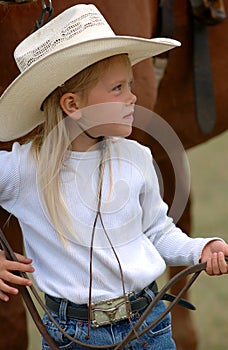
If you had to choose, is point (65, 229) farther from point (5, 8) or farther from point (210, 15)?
point (210, 15)

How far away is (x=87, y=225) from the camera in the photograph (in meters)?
1.97

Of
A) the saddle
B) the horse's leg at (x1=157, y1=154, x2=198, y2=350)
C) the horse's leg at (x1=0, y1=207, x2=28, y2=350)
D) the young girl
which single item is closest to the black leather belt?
the young girl

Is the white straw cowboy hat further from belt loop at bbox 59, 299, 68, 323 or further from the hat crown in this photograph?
belt loop at bbox 59, 299, 68, 323

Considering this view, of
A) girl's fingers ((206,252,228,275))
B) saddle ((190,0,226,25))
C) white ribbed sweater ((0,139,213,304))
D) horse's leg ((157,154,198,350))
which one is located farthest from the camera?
horse's leg ((157,154,198,350))

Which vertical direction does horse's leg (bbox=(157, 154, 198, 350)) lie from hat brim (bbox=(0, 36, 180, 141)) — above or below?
below

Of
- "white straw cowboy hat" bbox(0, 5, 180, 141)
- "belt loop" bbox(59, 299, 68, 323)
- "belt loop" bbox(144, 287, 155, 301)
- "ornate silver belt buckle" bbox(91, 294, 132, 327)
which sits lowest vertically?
"belt loop" bbox(144, 287, 155, 301)

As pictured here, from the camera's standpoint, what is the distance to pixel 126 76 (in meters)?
1.96

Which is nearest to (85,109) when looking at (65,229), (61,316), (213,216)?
(65,229)

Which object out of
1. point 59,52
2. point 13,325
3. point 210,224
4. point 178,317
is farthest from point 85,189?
point 210,224

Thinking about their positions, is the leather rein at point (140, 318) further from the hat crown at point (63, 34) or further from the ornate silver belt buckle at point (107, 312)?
the hat crown at point (63, 34)

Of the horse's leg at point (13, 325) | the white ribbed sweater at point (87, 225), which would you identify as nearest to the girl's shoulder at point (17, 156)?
the white ribbed sweater at point (87, 225)

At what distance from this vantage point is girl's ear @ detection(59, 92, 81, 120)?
1955 millimetres

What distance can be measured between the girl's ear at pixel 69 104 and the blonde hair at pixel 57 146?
12mm

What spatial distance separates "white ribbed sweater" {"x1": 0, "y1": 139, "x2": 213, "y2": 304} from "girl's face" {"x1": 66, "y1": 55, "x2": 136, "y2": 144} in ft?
0.27
